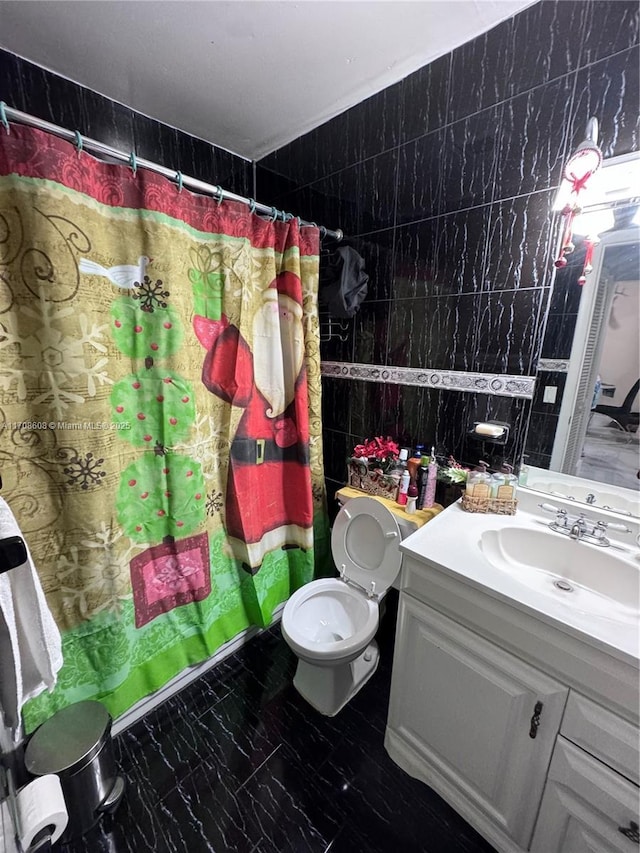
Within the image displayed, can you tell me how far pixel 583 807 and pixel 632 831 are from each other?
0.09m

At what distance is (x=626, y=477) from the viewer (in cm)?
112

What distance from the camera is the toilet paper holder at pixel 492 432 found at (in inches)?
52.1

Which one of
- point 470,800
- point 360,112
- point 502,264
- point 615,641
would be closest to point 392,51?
point 360,112

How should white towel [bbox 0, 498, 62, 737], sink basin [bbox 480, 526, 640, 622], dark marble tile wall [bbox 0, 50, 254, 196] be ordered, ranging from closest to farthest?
white towel [bbox 0, 498, 62, 737]
sink basin [bbox 480, 526, 640, 622]
dark marble tile wall [bbox 0, 50, 254, 196]

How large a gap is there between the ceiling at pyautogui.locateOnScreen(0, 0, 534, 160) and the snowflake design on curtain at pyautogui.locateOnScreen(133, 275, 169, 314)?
2.81ft

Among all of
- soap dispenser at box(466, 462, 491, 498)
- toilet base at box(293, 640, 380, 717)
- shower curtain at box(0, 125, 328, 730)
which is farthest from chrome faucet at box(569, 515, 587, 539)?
shower curtain at box(0, 125, 328, 730)

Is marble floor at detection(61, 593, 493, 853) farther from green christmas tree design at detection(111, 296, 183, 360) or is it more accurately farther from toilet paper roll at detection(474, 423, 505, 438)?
green christmas tree design at detection(111, 296, 183, 360)

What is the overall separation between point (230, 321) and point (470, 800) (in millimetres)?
1803

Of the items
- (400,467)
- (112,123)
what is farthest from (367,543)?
(112,123)

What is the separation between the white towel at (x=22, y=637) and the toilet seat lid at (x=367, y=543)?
3.55 ft

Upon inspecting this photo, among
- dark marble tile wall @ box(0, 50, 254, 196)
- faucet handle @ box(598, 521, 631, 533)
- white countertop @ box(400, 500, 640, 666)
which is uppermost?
dark marble tile wall @ box(0, 50, 254, 196)

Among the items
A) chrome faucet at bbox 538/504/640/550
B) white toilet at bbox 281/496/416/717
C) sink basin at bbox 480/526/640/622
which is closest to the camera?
sink basin at bbox 480/526/640/622

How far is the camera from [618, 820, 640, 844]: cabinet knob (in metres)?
0.75

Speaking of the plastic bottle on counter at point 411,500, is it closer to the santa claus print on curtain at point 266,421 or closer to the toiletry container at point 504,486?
the toiletry container at point 504,486
